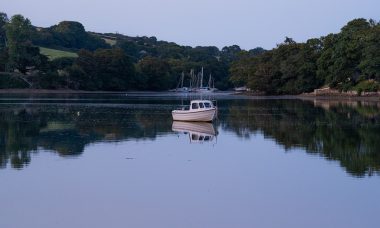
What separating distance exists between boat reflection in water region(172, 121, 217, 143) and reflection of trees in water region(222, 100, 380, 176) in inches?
58.1

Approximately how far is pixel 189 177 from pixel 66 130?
60.7 feet

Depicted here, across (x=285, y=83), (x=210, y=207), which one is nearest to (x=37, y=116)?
(x=210, y=207)

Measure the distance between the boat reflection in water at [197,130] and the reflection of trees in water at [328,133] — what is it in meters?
1.47

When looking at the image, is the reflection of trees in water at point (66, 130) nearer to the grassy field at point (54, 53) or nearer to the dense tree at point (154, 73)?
the dense tree at point (154, 73)

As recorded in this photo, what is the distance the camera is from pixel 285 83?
382ft

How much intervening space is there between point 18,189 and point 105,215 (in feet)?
14.7

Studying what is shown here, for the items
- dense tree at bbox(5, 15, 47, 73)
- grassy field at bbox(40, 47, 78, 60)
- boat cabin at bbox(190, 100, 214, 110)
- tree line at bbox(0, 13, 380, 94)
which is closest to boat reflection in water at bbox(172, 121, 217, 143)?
boat cabin at bbox(190, 100, 214, 110)

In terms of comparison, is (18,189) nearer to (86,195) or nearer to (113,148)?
(86,195)

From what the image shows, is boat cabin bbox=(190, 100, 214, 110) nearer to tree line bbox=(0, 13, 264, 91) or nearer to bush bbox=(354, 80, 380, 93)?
bush bbox=(354, 80, 380, 93)

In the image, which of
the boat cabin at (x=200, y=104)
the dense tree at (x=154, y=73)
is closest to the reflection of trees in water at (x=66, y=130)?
the boat cabin at (x=200, y=104)

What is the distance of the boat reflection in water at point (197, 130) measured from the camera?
36.8 metres

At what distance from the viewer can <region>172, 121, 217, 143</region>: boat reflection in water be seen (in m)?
36.8

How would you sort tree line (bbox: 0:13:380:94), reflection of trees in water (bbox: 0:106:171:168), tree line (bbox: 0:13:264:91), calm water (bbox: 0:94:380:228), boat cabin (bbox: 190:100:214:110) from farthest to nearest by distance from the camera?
tree line (bbox: 0:13:264:91) < tree line (bbox: 0:13:380:94) < boat cabin (bbox: 190:100:214:110) < reflection of trees in water (bbox: 0:106:171:168) < calm water (bbox: 0:94:380:228)

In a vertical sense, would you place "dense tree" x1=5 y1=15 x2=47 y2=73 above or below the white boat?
above
